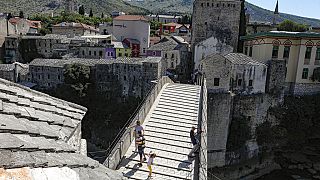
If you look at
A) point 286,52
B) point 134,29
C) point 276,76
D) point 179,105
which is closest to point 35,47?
point 134,29

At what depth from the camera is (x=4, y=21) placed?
50.2 metres

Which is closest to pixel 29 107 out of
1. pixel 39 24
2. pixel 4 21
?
pixel 4 21

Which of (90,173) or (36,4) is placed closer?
(90,173)

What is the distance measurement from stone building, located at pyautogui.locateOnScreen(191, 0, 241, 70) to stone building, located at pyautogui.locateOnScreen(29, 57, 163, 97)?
738cm

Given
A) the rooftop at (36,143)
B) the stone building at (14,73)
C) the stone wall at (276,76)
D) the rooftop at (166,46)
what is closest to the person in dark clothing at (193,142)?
the rooftop at (36,143)

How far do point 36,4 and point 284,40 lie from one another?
112027 mm

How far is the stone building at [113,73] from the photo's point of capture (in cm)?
3192

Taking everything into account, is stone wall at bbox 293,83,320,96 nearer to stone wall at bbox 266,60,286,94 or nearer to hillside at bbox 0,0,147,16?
stone wall at bbox 266,60,286,94

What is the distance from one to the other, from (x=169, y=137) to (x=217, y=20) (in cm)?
2649

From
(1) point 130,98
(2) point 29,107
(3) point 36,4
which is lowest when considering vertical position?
(1) point 130,98

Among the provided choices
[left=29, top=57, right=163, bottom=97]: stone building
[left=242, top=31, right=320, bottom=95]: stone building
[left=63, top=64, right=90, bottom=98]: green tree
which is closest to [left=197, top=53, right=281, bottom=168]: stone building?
[left=242, top=31, right=320, bottom=95]: stone building

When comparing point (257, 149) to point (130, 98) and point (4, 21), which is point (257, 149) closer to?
point (130, 98)

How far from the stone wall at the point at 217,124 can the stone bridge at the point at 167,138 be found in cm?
685

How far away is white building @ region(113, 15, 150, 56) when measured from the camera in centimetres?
5056
